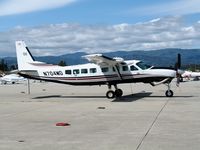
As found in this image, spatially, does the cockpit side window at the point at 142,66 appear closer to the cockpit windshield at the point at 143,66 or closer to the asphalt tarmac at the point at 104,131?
the cockpit windshield at the point at 143,66

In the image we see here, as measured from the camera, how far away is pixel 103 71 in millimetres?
26469

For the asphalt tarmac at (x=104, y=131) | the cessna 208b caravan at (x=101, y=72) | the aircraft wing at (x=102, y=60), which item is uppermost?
the aircraft wing at (x=102, y=60)

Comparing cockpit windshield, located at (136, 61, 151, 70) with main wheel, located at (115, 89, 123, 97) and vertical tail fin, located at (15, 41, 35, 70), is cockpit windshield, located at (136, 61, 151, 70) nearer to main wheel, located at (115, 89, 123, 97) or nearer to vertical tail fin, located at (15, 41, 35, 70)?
main wheel, located at (115, 89, 123, 97)

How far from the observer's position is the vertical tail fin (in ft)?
94.4

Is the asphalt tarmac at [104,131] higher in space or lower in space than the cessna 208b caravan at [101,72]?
lower

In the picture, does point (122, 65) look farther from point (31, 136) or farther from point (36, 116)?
point (31, 136)

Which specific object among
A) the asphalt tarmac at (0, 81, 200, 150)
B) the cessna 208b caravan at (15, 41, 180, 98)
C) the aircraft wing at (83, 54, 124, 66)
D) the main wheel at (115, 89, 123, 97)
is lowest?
the main wheel at (115, 89, 123, 97)

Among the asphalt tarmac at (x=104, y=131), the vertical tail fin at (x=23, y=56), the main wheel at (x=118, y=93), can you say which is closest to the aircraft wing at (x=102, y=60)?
the main wheel at (x=118, y=93)

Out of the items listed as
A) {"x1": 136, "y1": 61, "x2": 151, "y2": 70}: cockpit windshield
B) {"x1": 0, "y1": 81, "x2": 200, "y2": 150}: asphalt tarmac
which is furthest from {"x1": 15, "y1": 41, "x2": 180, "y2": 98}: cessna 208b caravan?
{"x1": 0, "y1": 81, "x2": 200, "y2": 150}: asphalt tarmac

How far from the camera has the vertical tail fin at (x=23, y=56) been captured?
94.4 ft

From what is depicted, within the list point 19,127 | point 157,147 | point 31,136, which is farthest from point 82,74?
point 157,147

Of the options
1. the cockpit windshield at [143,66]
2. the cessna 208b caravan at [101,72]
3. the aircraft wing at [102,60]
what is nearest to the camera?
the aircraft wing at [102,60]

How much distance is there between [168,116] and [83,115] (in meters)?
3.25

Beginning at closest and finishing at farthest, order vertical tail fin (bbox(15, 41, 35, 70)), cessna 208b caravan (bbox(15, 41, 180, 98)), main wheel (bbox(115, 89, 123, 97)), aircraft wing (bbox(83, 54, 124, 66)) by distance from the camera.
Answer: aircraft wing (bbox(83, 54, 124, 66))
cessna 208b caravan (bbox(15, 41, 180, 98))
main wheel (bbox(115, 89, 123, 97))
vertical tail fin (bbox(15, 41, 35, 70))
